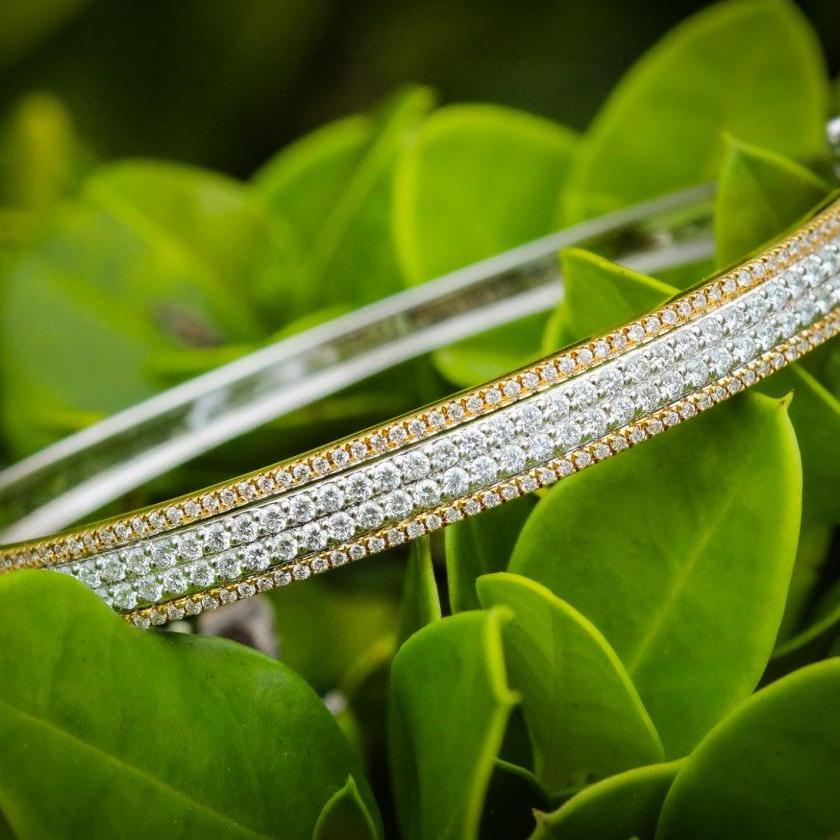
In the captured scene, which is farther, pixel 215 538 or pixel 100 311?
pixel 100 311

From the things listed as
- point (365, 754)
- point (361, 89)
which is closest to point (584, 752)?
point (365, 754)

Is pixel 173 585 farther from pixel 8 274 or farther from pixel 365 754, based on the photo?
pixel 8 274

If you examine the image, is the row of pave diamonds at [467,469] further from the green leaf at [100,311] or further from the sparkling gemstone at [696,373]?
the green leaf at [100,311]

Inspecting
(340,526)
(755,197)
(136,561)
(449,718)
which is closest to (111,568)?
(136,561)

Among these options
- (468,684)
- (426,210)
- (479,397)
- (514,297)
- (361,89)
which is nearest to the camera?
(468,684)

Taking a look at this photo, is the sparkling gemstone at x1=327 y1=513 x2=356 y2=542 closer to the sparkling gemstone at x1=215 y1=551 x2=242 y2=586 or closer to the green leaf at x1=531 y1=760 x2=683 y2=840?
the sparkling gemstone at x1=215 y1=551 x2=242 y2=586

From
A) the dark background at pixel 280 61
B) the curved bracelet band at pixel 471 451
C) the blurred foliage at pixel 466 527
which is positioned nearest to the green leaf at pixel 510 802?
the blurred foliage at pixel 466 527

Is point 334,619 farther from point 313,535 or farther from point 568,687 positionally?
point 568,687
